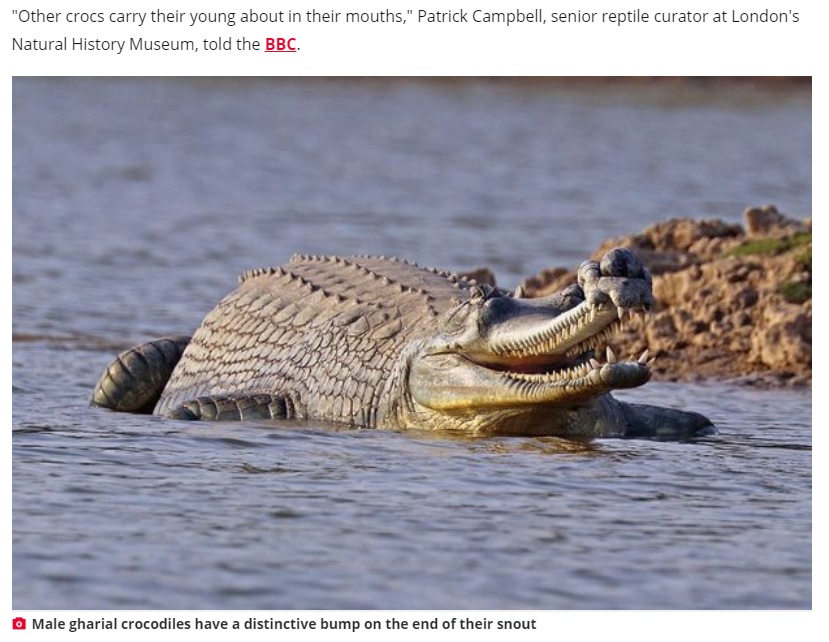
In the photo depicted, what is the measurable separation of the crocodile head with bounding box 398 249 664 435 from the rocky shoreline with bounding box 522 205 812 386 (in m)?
2.62

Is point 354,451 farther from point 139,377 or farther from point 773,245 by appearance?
point 773,245

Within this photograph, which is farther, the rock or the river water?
the rock

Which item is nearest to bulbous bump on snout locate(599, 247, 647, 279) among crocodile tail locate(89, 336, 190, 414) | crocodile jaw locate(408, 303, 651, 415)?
crocodile jaw locate(408, 303, 651, 415)

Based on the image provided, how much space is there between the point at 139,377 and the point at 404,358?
210 cm

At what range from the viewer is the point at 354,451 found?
28.0 ft

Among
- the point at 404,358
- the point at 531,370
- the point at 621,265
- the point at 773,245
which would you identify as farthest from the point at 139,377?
the point at 773,245

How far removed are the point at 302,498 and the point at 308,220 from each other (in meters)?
12.9

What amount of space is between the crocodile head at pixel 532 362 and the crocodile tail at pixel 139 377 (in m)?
2.14

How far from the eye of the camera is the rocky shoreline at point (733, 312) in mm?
11484

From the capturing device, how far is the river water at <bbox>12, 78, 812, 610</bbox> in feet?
20.5

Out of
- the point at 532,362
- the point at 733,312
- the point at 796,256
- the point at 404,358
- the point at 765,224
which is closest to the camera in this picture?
the point at 532,362

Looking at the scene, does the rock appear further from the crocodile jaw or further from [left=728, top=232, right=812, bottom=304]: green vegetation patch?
the crocodile jaw
